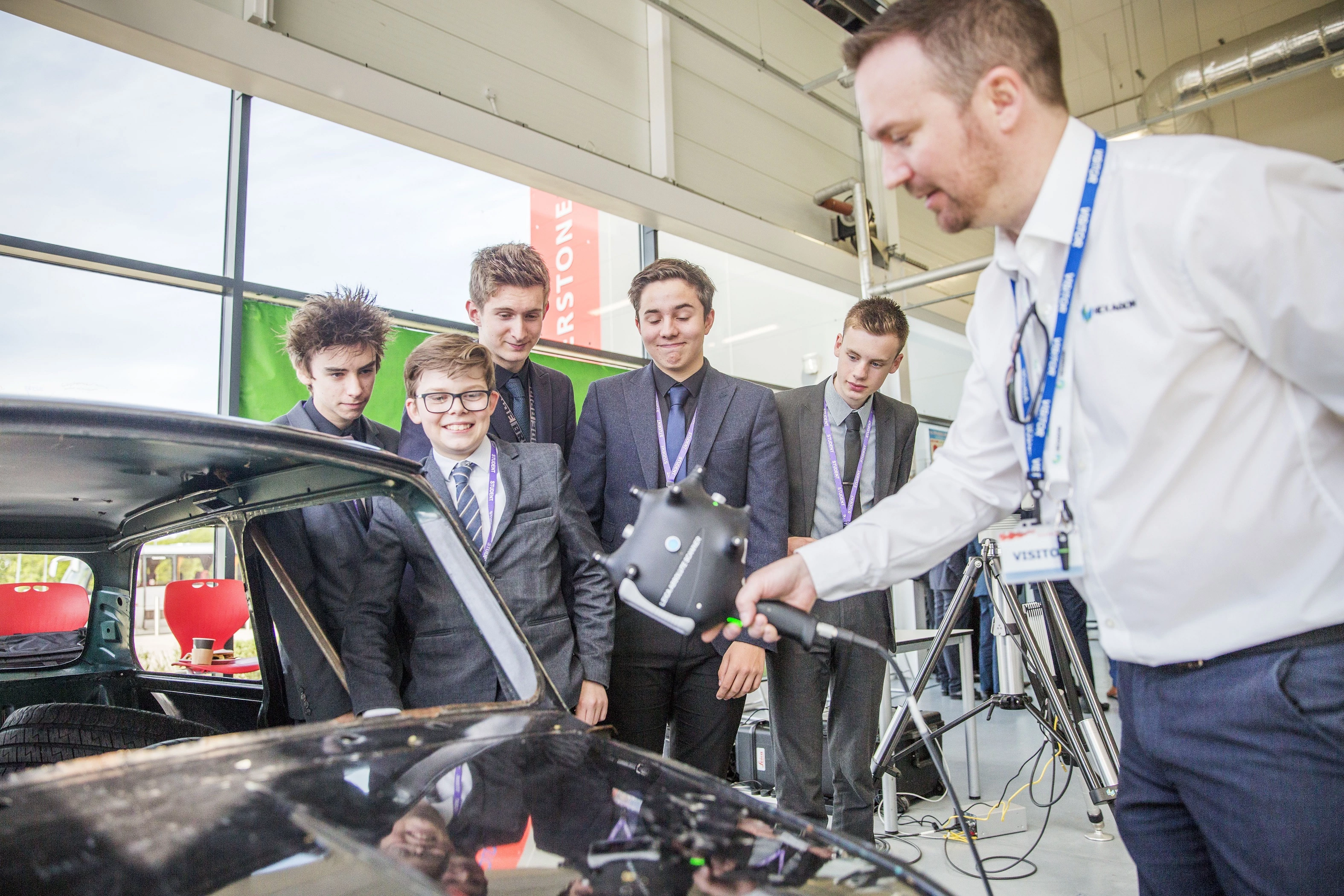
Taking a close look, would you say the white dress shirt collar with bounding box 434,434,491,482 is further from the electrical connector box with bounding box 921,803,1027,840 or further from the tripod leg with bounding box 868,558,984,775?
the electrical connector box with bounding box 921,803,1027,840

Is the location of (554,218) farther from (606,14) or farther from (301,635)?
(301,635)

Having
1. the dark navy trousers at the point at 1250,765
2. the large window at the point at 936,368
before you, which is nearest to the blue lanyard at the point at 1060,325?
the dark navy trousers at the point at 1250,765

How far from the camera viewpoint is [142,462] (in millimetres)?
1636

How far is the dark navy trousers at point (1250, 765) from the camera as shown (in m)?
1.04

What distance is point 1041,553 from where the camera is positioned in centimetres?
127

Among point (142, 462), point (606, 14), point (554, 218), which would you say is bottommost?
point (142, 462)

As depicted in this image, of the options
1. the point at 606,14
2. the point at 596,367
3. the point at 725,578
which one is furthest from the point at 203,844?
the point at 606,14

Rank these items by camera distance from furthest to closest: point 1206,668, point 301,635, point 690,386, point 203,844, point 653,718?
point 690,386 < point 653,718 < point 301,635 < point 1206,668 < point 203,844

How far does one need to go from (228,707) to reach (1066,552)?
2321mm

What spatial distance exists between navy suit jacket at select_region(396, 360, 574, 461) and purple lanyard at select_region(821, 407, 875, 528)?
3.10ft

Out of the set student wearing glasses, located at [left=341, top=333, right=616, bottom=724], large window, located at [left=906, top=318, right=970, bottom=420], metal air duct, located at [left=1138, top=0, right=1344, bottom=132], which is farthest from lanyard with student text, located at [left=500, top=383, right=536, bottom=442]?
large window, located at [left=906, top=318, right=970, bottom=420]

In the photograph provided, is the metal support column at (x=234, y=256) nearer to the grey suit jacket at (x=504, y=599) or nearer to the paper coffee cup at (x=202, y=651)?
the paper coffee cup at (x=202, y=651)

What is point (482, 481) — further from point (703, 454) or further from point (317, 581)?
point (703, 454)

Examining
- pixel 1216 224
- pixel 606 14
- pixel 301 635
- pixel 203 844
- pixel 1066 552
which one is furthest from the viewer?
pixel 606 14
